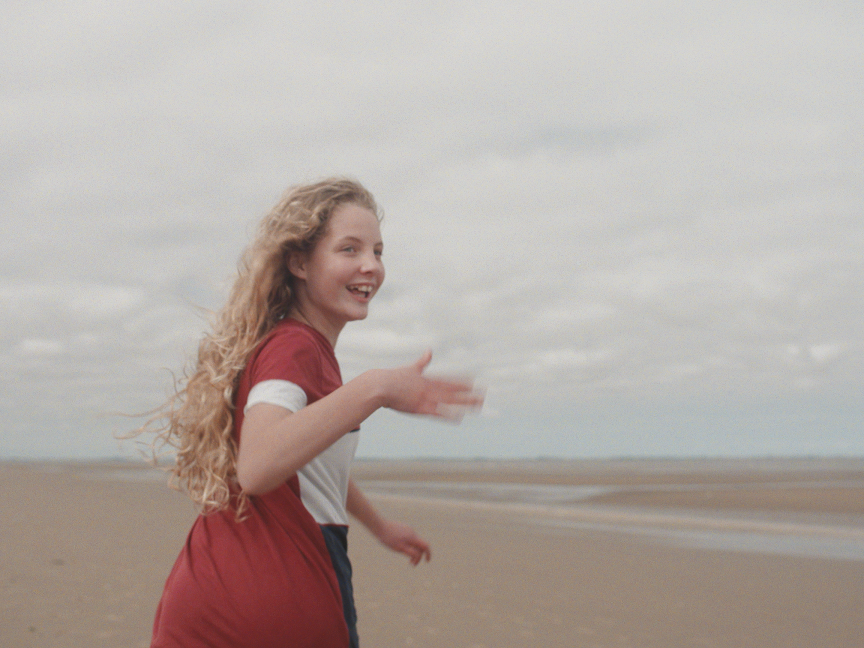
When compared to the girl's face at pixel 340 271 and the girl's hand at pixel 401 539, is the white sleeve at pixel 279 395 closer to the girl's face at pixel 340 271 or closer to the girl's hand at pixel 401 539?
the girl's face at pixel 340 271

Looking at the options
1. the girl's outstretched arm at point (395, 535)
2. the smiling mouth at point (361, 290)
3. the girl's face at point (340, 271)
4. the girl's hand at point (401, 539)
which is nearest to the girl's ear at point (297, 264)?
the girl's face at point (340, 271)

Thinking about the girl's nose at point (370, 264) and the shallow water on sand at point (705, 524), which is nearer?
the girl's nose at point (370, 264)

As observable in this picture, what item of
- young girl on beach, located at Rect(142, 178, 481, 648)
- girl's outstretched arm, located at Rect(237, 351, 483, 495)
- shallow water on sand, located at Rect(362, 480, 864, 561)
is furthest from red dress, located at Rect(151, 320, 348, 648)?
shallow water on sand, located at Rect(362, 480, 864, 561)

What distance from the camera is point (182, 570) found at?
5.85ft

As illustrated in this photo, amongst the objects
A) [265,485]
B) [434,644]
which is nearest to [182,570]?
[265,485]

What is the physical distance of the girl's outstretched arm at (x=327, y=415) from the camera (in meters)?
1.53

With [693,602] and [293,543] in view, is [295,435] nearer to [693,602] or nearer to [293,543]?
[293,543]

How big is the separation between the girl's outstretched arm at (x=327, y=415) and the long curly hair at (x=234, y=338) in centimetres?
20

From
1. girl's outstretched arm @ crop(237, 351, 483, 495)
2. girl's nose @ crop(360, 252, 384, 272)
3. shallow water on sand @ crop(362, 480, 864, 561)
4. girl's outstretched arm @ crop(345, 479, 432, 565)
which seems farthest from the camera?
shallow water on sand @ crop(362, 480, 864, 561)

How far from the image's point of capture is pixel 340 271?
6.15 ft

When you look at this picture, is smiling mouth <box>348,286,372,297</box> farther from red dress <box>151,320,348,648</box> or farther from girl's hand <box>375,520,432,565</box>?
girl's hand <box>375,520,432,565</box>

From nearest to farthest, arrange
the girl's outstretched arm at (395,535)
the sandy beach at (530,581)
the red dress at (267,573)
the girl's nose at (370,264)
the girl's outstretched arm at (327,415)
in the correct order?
the girl's outstretched arm at (327,415) < the red dress at (267,573) < the girl's nose at (370,264) < the girl's outstretched arm at (395,535) < the sandy beach at (530,581)

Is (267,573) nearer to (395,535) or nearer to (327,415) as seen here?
(327,415)

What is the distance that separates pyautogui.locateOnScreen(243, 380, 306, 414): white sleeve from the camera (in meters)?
1.58
